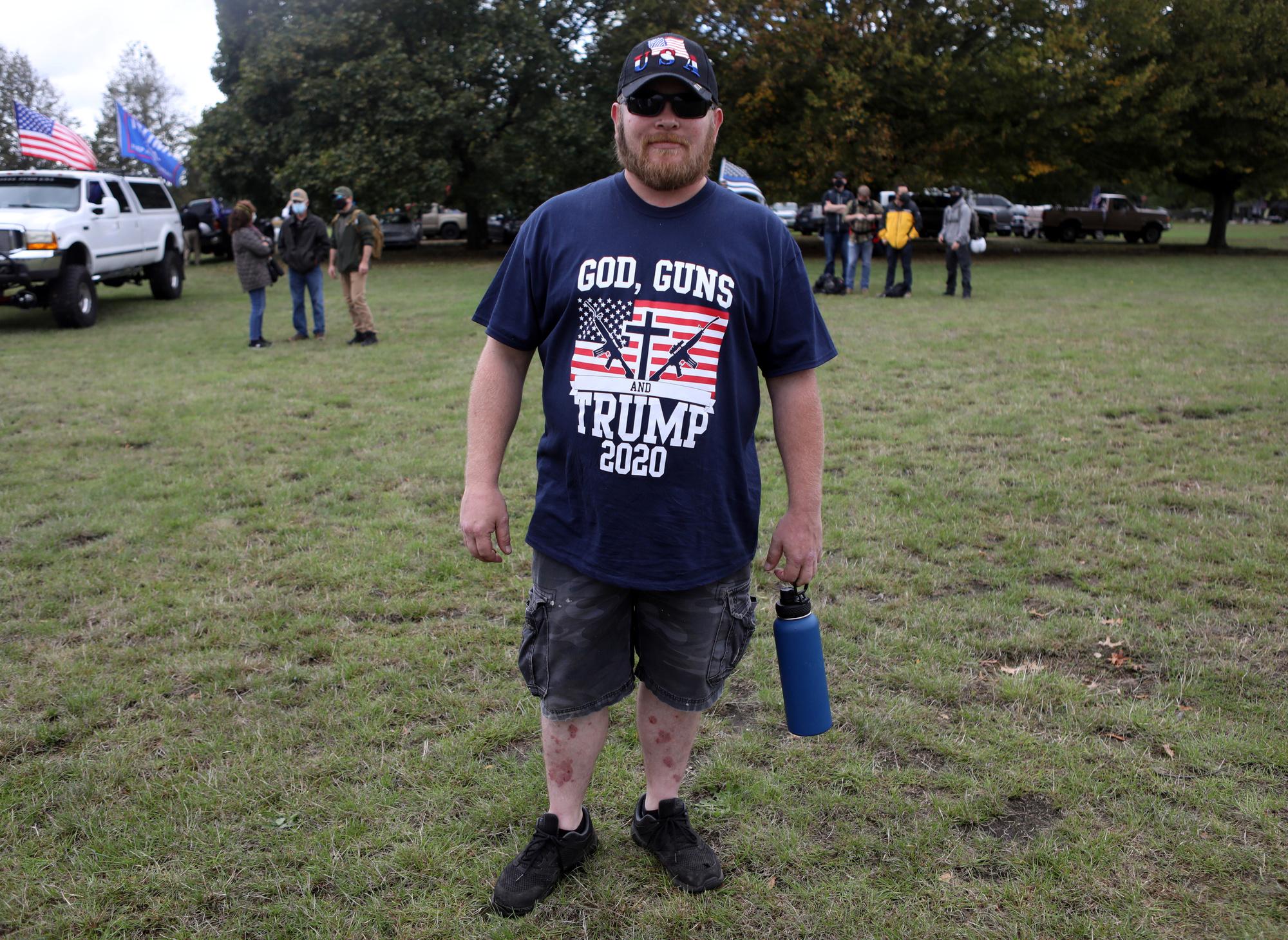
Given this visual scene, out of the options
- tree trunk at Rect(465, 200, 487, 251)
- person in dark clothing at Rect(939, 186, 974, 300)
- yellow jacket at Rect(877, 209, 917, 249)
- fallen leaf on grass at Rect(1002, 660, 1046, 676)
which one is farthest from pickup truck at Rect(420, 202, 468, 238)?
fallen leaf on grass at Rect(1002, 660, 1046, 676)

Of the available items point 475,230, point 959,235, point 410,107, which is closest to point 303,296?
point 959,235

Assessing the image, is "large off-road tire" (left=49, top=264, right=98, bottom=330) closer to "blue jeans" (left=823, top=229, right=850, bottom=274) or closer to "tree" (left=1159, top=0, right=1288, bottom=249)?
"blue jeans" (left=823, top=229, right=850, bottom=274)

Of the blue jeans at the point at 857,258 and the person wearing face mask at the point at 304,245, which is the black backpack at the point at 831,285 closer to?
the blue jeans at the point at 857,258

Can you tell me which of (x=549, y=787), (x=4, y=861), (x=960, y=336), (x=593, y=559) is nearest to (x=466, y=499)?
(x=593, y=559)

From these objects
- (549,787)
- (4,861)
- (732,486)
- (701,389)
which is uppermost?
(701,389)

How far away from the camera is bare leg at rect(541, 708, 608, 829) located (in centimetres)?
258

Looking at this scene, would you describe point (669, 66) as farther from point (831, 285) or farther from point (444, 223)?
point (444, 223)

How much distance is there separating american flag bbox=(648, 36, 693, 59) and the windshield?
1389cm

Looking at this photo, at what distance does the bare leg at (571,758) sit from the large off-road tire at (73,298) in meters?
13.4

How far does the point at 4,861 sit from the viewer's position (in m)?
2.75

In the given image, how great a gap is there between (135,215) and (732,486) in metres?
16.0

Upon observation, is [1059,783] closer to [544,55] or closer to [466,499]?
[466,499]

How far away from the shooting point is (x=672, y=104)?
2244mm

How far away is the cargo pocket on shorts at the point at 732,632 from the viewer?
247cm
